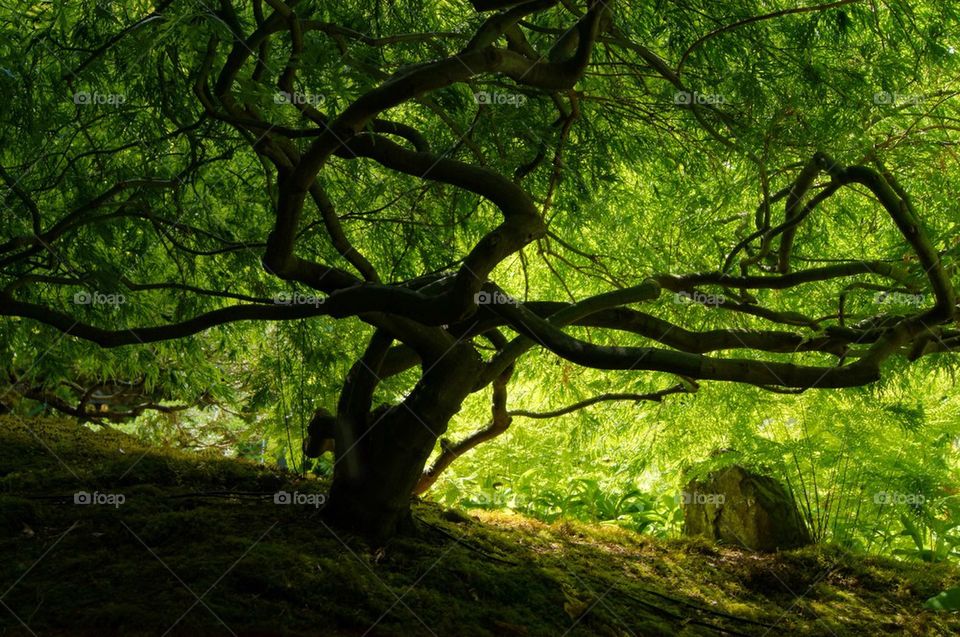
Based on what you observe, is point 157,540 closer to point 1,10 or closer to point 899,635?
point 1,10

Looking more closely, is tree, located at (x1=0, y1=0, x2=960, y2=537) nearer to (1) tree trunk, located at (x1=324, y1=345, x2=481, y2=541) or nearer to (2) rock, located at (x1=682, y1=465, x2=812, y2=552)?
(1) tree trunk, located at (x1=324, y1=345, x2=481, y2=541)

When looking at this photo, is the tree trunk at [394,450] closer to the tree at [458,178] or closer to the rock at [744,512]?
the tree at [458,178]

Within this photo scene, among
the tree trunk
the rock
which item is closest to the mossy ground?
the tree trunk

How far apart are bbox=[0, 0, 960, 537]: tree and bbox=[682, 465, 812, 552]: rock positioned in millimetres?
1095

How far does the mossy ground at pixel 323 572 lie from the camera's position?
87.5 inches

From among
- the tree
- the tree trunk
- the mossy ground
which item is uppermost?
the tree

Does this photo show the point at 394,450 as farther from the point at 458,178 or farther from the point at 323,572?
the point at 458,178

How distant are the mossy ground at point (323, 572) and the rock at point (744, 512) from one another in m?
0.28

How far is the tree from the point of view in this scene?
2.35 metres

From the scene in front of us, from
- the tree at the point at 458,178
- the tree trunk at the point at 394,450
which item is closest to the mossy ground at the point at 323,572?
the tree trunk at the point at 394,450

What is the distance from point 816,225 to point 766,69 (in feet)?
3.85

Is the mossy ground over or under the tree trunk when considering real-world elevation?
under

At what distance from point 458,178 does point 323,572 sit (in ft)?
3.84

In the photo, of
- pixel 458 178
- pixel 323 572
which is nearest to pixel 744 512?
pixel 323 572
